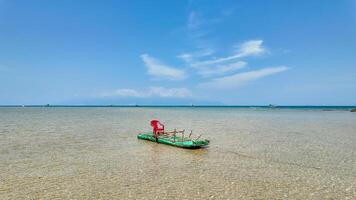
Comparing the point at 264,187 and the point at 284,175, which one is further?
the point at 284,175

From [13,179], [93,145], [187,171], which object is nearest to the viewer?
[13,179]

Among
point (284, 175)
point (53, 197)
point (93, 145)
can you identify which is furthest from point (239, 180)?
point (93, 145)

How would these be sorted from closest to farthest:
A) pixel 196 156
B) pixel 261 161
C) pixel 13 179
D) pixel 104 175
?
pixel 13 179, pixel 104 175, pixel 261 161, pixel 196 156

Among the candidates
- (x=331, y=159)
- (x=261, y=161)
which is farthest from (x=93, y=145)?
(x=331, y=159)

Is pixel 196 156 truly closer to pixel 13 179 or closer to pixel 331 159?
pixel 331 159

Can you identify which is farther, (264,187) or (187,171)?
(187,171)

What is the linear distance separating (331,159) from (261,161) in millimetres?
4794

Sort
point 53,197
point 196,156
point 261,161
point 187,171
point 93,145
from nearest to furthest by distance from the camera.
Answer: point 53,197 → point 187,171 → point 261,161 → point 196,156 → point 93,145

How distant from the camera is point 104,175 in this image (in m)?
12.7

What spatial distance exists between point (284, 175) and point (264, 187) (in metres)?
2.51

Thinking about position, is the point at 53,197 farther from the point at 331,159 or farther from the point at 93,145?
the point at 331,159

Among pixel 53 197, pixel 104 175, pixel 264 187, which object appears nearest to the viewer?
pixel 53 197

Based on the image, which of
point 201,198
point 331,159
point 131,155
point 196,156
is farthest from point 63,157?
point 331,159

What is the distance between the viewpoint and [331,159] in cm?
1667
